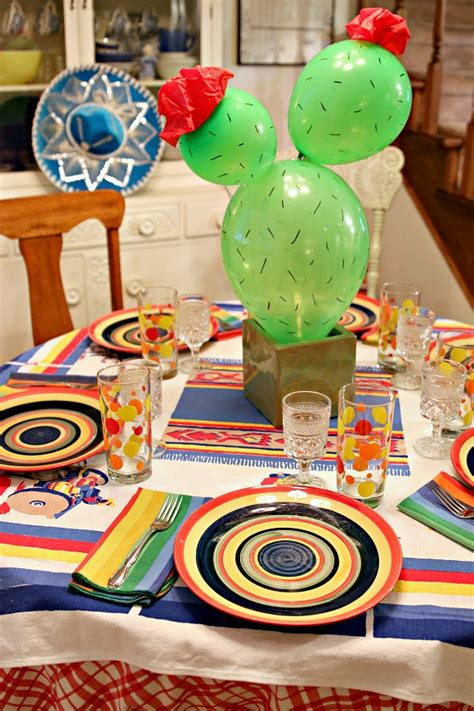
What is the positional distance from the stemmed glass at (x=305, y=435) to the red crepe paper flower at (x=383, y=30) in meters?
0.59

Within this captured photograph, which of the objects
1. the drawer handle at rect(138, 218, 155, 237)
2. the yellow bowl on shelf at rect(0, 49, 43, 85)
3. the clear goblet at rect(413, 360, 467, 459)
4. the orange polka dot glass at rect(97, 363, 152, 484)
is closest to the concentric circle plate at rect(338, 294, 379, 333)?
the clear goblet at rect(413, 360, 467, 459)

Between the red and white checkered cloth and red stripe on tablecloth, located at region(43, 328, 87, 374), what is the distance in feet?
2.31

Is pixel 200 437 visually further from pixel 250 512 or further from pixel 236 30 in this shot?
pixel 236 30

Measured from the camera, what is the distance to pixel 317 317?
1377 millimetres

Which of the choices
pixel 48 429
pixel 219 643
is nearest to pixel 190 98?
pixel 48 429

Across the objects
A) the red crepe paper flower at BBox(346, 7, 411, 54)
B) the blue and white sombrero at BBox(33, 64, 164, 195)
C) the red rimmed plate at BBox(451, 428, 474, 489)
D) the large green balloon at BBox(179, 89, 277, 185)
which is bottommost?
the red rimmed plate at BBox(451, 428, 474, 489)

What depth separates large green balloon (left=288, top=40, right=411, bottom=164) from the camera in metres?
1.28

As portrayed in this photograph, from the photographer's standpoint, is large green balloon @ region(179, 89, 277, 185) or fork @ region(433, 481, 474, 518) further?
large green balloon @ region(179, 89, 277, 185)

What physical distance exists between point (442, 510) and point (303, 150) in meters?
0.62

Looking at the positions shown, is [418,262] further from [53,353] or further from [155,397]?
[155,397]

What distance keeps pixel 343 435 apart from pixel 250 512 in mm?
169

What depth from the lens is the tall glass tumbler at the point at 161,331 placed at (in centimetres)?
156

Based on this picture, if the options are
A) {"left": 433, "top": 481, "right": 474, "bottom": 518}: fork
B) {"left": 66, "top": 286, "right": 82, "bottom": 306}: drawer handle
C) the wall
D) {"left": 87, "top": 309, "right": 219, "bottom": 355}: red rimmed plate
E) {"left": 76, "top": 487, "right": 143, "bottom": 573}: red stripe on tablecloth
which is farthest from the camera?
the wall

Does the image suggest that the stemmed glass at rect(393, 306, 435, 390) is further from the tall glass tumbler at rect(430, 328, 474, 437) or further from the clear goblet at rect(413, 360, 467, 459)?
the clear goblet at rect(413, 360, 467, 459)
